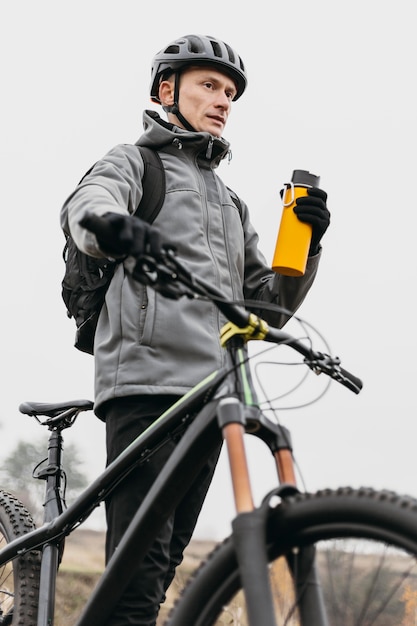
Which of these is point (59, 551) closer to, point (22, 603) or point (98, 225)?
point (22, 603)

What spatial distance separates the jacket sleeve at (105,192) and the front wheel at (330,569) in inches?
31.4

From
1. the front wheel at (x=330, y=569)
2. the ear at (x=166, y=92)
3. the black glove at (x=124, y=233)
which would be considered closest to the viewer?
the front wheel at (x=330, y=569)

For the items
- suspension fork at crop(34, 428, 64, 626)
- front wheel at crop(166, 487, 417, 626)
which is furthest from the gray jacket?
front wheel at crop(166, 487, 417, 626)

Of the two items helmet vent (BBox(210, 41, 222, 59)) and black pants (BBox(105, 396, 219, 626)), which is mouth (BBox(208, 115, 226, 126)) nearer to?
helmet vent (BBox(210, 41, 222, 59))

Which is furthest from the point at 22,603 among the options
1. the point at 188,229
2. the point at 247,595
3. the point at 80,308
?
the point at 247,595

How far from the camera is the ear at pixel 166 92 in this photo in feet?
11.0

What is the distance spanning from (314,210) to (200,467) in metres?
0.89

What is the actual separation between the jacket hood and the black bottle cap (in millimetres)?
359

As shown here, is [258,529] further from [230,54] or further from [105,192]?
[230,54]

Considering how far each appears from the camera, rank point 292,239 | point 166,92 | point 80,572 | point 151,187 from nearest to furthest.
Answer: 1. point 292,239
2. point 151,187
3. point 166,92
4. point 80,572

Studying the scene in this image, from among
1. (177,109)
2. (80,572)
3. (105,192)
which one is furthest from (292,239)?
(80,572)

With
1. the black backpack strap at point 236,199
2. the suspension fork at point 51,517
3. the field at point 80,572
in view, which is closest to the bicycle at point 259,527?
the suspension fork at point 51,517

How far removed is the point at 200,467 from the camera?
2.39 metres

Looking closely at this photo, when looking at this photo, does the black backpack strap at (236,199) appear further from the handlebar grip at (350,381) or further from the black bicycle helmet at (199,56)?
the handlebar grip at (350,381)
